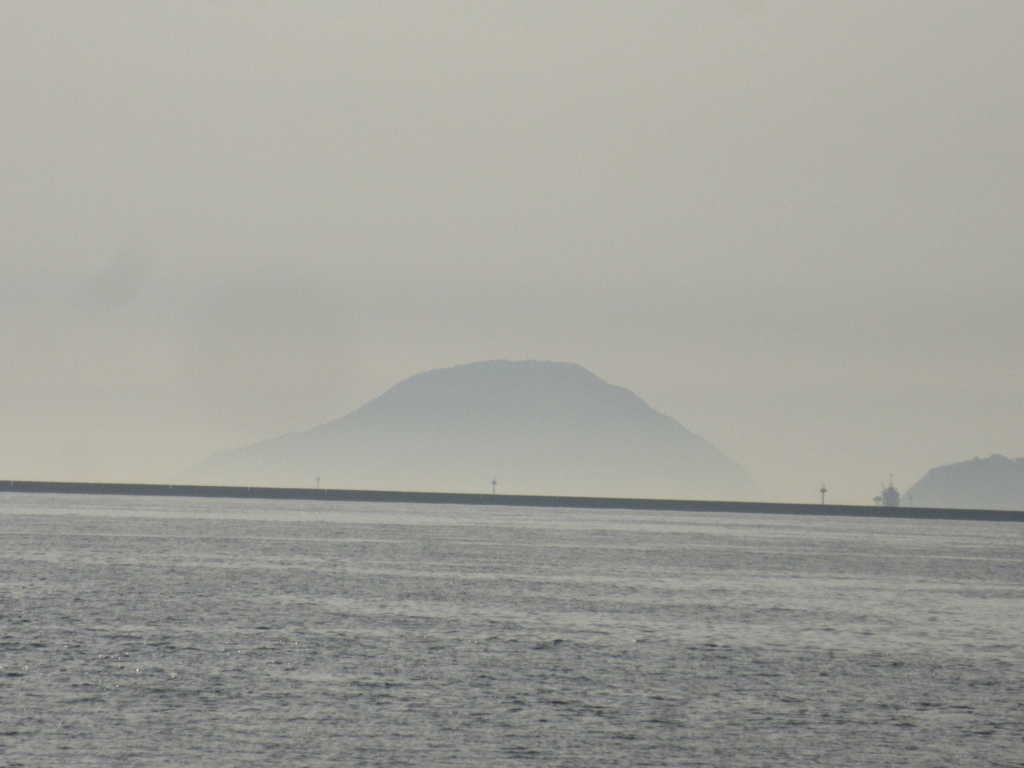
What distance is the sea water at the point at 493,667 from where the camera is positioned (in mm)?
23969

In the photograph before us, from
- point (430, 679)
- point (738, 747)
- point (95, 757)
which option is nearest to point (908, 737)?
point (738, 747)

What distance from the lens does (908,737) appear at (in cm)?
2583

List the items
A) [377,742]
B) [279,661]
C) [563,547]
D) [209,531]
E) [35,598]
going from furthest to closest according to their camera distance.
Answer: [209,531] → [563,547] → [35,598] → [279,661] → [377,742]

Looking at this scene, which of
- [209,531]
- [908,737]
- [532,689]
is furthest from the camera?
[209,531]

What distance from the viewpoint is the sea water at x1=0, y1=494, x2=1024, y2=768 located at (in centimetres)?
2397

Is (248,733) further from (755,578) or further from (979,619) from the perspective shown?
(755,578)

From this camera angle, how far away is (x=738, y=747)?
24438 mm

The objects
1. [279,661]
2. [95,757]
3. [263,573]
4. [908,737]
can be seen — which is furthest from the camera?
[263,573]

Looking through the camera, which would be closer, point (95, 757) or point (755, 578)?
point (95, 757)

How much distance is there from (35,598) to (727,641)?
26.8 metres

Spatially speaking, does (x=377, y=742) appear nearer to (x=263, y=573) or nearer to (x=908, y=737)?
(x=908, y=737)

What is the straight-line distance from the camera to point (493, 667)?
112 ft

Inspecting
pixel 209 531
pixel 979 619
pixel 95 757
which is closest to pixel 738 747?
pixel 95 757

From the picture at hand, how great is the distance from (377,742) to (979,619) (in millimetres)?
35389
